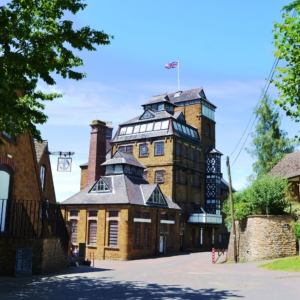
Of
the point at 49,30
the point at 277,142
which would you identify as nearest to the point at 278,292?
the point at 49,30

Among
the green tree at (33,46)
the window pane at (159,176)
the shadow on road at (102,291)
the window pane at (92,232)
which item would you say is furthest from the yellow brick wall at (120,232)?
the green tree at (33,46)

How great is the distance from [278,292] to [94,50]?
1010 centimetres

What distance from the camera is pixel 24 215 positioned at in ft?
64.6

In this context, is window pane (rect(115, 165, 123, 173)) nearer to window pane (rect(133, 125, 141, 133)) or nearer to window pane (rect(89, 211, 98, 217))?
window pane (rect(89, 211, 98, 217))

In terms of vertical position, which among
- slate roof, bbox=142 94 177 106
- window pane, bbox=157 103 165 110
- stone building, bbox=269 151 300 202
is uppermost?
slate roof, bbox=142 94 177 106

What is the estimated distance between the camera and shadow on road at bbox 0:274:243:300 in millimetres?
12039

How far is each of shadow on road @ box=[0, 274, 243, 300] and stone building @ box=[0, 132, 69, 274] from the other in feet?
6.60

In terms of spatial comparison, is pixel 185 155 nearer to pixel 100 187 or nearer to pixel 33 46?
pixel 100 187

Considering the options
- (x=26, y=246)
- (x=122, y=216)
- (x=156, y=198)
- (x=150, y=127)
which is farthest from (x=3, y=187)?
(x=150, y=127)

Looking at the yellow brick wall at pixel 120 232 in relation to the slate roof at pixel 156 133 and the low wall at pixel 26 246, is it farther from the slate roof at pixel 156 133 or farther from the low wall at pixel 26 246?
the low wall at pixel 26 246

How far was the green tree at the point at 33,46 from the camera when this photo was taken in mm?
10562

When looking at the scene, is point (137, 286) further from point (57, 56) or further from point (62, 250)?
point (57, 56)

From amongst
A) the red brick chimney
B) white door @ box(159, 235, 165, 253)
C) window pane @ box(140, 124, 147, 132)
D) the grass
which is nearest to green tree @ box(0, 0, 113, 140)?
the grass

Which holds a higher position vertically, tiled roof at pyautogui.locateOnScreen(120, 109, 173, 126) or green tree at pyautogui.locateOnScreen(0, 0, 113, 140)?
tiled roof at pyautogui.locateOnScreen(120, 109, 173, 126)
